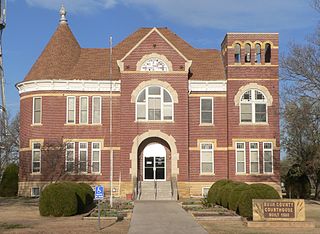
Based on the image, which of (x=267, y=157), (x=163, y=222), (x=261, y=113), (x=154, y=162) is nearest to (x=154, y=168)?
(x=154, y=162)

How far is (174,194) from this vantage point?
40.7 m

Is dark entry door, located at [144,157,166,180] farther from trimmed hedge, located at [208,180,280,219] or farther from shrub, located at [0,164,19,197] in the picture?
shrub, located at [0,164,19,197]

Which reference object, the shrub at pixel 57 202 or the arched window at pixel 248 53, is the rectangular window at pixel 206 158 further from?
the shrub at pixel 57 202

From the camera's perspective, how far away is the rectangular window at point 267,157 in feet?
142

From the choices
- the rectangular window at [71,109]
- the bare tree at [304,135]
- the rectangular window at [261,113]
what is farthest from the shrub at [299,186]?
the rectangular window at [71,109]

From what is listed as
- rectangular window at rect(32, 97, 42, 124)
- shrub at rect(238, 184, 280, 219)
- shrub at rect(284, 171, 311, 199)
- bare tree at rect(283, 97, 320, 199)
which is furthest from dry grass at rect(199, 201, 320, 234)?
rectangular window at rect(32, 97, 42, 124)

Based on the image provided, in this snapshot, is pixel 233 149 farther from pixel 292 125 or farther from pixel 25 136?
pixel 25 136

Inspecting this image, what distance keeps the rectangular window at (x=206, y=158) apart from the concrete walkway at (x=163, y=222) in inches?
532

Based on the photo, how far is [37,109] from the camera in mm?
43812

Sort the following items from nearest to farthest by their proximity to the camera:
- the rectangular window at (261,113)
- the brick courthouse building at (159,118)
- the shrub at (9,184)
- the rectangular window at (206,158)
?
1. the brick courthouse building at (159,118)
2. the rectangular window at (206,158)
3. the rectangular window at (261,113)
4. the shrub at (9,184)

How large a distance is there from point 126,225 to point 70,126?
845 inches

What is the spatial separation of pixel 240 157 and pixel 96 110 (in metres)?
12.0

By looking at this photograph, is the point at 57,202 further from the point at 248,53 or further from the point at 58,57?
the point at 248,53

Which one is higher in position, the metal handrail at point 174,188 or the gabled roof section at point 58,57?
the gabled roof section at point 58,57
